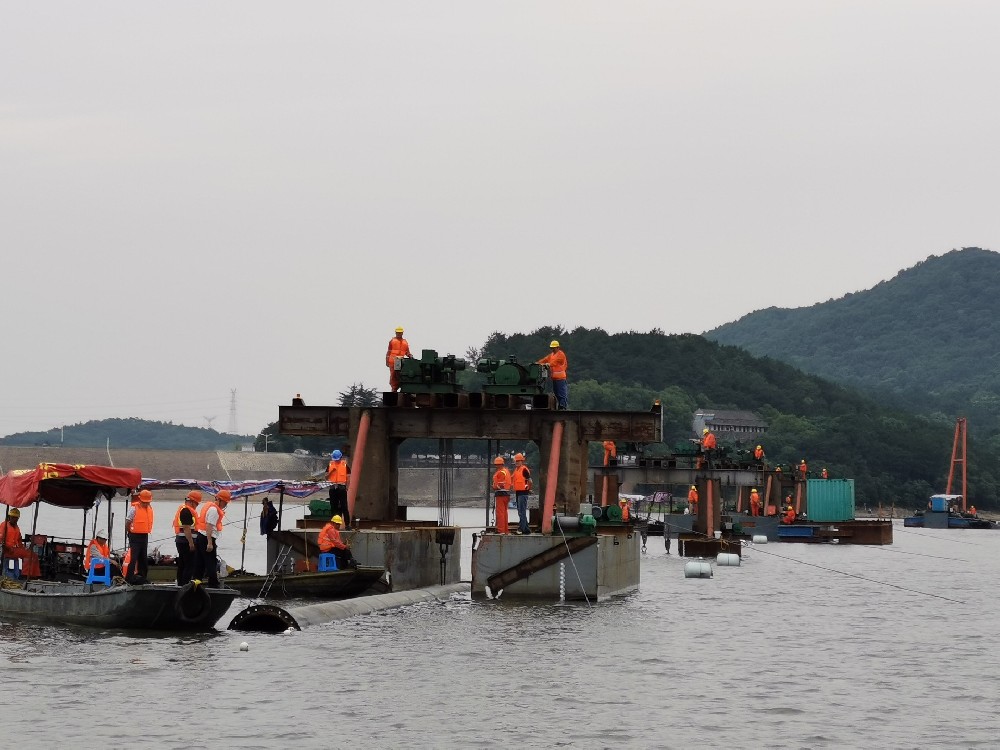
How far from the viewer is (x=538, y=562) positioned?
40.0 metres

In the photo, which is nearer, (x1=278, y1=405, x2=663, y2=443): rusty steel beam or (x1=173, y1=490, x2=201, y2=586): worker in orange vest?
(x1=173, y1=490, x2=201, y2=586): worker in orange vest

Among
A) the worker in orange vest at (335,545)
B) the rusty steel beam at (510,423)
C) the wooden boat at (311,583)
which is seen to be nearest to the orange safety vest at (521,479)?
the rusty steel beam at (510,423)

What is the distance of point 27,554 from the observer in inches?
1379

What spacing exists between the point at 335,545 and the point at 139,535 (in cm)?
922

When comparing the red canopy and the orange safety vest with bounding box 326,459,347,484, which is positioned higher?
the orange safety vest with bounding box 326,459,347,484

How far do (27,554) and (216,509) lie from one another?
5.55 meters

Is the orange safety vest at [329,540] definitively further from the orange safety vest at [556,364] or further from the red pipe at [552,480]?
the orange safety vest at [556,364]

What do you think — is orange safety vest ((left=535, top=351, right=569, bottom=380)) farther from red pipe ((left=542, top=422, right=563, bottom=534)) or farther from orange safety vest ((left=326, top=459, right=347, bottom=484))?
orange safety vest ((left=326, top=459, right=347, bottom=484))

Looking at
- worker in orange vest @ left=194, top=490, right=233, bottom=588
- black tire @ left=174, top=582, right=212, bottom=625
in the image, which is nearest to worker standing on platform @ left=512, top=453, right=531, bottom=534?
worker in orange vest @ left=194, top=490, right=233, bottom=588

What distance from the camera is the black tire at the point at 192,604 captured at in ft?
102

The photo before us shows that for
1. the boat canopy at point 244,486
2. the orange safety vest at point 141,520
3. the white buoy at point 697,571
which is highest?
the boat canopy at point 244,486

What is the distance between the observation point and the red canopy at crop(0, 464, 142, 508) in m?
32.7

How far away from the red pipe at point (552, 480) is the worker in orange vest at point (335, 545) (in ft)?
17.4

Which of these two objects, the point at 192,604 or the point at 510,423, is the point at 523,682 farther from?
the point at 510,423
